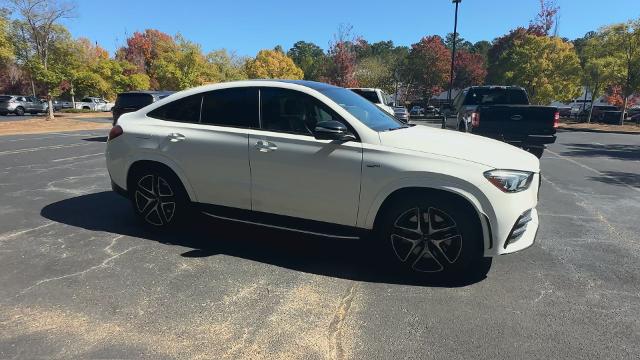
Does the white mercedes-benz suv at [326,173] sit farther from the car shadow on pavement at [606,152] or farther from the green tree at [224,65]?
the green tree at [224,65]

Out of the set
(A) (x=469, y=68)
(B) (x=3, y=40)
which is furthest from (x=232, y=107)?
(A) (x=469, y=68)

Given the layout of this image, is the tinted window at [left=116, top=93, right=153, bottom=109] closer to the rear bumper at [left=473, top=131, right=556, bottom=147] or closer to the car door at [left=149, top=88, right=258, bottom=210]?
the car door at [left=149, top=88, right=258, bottom=210]

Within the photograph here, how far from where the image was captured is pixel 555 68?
33.6 metres

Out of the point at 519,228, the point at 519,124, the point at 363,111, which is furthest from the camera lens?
the point at 519,124

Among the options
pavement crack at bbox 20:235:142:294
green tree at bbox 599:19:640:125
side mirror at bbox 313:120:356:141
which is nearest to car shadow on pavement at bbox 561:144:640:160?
side mirror at bbox 313:120:356:141

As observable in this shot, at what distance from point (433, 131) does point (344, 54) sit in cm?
3692

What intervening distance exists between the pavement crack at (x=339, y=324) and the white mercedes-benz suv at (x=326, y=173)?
616 mm

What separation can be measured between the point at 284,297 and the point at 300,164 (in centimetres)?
123

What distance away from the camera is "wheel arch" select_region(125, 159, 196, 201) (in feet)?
15.4

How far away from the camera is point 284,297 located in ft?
11.5

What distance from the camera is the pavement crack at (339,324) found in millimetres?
2777

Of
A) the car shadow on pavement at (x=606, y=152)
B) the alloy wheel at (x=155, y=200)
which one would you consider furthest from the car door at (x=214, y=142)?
the car shadow on pavement at (x=606, y=152)

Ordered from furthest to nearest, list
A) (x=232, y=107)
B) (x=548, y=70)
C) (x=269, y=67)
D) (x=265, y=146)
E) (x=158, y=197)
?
(x=269, y=67) < (x=548, y=70) < (x=158, y=197) < (x=232, y=107) < (x=265, y=146)

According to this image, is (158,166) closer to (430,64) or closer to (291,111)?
(291,111)
